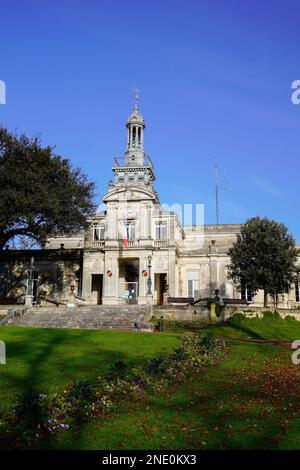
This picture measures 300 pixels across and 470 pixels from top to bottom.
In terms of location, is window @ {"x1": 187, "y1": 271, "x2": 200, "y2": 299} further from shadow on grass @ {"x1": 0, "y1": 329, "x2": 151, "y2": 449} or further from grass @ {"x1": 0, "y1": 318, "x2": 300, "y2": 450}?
grass @ {"x1": 0, "y1": 318, "x2": 300, "y2": 450}

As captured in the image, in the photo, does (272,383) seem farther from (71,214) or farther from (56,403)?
(71,214)

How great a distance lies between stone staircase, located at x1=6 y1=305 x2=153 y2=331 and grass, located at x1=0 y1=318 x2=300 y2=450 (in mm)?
11499

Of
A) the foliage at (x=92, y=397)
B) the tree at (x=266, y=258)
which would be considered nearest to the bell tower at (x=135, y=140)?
the tree at (x=266, y=258)

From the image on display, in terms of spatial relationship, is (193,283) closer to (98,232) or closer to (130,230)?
(130,230)

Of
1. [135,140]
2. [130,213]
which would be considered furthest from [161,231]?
[135,140]

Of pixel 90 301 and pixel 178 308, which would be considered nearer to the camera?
pixel 178 308

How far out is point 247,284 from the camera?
36.6 metres

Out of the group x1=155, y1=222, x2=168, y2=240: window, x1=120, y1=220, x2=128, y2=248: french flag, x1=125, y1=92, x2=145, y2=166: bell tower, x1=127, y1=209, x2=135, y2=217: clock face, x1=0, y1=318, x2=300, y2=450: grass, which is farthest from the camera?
x1=125, y1=92, x2=145, y2=166: bell tower

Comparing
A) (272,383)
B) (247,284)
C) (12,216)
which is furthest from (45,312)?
(272,383)

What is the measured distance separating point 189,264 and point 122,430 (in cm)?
3799

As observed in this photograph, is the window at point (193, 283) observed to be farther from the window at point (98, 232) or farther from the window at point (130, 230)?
the window at point (98, 232)

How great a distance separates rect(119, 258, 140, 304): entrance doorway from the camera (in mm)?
42938

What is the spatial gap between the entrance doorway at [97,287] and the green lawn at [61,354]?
22.3 m

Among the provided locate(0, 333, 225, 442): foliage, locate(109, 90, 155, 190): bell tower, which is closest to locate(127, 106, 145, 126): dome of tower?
locate(109, 90, 155, 190): bell tower
